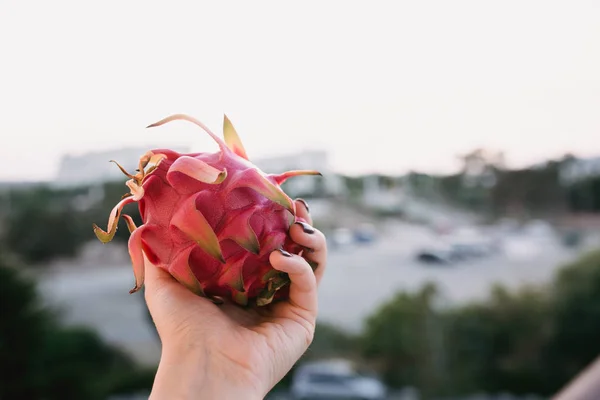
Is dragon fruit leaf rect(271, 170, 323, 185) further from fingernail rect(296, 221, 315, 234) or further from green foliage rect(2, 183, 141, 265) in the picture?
green foliage rect(2, 183, 141, 265)

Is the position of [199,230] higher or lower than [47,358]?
higher

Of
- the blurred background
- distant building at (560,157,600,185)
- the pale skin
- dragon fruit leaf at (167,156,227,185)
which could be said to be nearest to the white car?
the blurred background

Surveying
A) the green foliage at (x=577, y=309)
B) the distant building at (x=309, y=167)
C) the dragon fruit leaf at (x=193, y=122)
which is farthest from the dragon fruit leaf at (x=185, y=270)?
the green foliage at (x=577, y=309)

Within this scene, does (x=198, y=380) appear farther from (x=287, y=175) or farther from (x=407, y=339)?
(x=407, y=339)

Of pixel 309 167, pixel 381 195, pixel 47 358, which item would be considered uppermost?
pixel 309 167

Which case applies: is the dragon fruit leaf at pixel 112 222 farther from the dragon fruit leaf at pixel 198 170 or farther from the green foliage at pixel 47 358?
the green foliage at pixel 47 358

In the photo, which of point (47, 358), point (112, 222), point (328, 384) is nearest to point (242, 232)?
point (112, 222)

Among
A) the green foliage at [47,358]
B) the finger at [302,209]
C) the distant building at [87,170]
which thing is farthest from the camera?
the green foliage at [47,358]

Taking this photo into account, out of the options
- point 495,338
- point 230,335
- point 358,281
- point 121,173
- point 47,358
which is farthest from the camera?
point 358,281

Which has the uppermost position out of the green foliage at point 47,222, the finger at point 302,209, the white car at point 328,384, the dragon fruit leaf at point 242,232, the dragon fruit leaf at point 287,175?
the dragon fruit leaf at point 287,175
